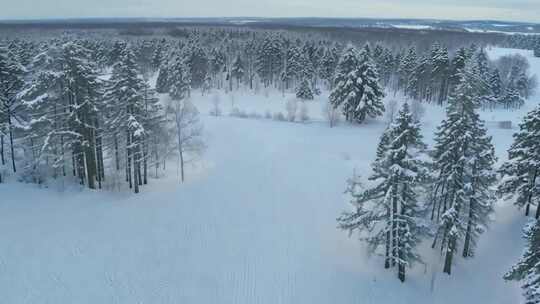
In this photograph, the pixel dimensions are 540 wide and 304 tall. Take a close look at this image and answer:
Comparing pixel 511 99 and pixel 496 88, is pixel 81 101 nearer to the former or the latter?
pixel 496 88

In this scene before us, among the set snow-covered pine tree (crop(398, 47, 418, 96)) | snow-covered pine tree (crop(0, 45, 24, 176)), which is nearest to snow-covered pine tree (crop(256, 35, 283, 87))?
snow-covered pine tree (crop(398, 47, 418, 96))

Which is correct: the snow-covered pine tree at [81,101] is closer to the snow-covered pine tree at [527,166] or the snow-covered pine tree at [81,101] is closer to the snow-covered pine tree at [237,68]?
the snow-covered pine tree at [527,166]

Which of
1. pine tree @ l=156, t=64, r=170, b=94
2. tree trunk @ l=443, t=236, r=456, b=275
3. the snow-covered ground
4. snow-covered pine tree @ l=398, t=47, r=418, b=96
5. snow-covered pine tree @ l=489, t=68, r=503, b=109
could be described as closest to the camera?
the snow-covered ground

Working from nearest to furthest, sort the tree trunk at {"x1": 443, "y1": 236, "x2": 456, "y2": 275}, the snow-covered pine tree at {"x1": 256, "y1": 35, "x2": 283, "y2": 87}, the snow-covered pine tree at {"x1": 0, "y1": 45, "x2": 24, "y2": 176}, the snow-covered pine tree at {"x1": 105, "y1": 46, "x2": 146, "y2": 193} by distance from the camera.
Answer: the tree trunk at {"x1": 443, "y1": 236, "x2": 456, "y2": 275}, the snow-covered pine tree at {"x1": 105, "y1": 46, "x2": 146, "y2": 193}, the snow-covered pine tree at {"x1": 0, "y1": 45, "x2": 24, "y2": 176}, the snow-covered pine tree at {"x1": 256, "y1": 35, "x2": 283, "y2": 87}

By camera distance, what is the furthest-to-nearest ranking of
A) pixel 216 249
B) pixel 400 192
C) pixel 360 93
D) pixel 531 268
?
pixel 360 93 → pixel 216 249 → pixel 400 192 → pixel 531 268

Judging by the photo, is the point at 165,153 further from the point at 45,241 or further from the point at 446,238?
the point at 446,238

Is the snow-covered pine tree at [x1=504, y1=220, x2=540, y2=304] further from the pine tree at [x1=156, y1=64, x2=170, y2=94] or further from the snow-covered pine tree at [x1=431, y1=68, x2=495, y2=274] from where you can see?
the pine tree at [x1=156, y1=64, x2=170, y2=94]

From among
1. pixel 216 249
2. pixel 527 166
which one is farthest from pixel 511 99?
pixel 216 249
